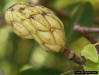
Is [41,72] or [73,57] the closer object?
[73,57]

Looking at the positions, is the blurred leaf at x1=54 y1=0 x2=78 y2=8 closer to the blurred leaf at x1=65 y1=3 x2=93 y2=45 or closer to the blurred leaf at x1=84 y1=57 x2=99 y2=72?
the blurred leaf at x1=65 y1=3 x2=93 y2=45

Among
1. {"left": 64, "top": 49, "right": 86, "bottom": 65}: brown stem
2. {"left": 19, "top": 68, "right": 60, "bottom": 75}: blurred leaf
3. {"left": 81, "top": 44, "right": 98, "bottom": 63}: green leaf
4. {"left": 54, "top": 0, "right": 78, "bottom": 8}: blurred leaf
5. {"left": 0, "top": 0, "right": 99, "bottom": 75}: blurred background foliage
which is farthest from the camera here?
{"left": 54, "top": 0, "right": 78, "bottom": 8}: blurred leaf

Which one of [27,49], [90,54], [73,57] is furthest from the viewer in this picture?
[27,49]

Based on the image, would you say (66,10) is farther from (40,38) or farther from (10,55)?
(40,38)

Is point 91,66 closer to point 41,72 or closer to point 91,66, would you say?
point 91,66

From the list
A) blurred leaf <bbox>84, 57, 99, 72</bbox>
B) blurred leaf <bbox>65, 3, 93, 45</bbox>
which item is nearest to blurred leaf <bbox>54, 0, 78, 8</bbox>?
blurred leaf <bbox>65, 3, 93, 45</bbox>

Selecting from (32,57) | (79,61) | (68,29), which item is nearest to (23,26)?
(79,61)

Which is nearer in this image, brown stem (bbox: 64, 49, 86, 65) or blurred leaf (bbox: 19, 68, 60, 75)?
brown stem (bbox: 64, 49, 86, 65)

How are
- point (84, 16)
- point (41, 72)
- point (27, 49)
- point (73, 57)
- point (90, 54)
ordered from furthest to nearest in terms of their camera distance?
point (27, 49), point (84, 16), point (41, 72), point (73, 57), point (90, 54)

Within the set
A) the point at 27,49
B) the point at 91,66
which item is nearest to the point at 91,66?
the point at 91,66
